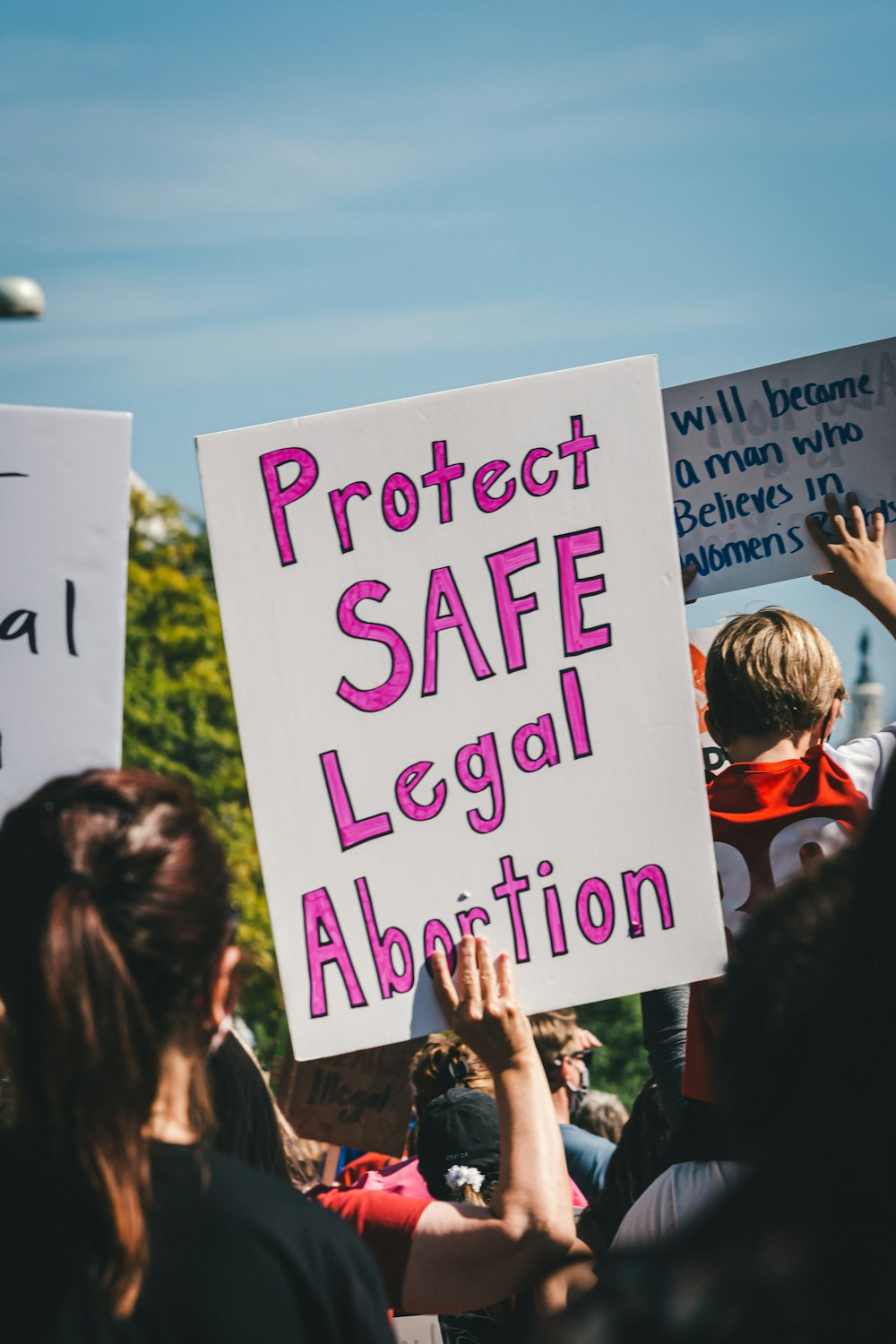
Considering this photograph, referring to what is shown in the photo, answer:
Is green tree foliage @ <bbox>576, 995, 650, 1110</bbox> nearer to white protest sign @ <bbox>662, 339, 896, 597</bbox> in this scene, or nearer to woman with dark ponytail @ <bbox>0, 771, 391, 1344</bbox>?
white protest sign @ <bbox>662, 339, 896, 597</bbox>

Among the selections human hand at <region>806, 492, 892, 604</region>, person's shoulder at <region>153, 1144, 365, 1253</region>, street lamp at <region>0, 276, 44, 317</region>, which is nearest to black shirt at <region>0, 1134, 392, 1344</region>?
person's shoulder at <region>153, 1144, 365, 1253</region>

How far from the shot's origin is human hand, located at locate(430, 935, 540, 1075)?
6.91 feet

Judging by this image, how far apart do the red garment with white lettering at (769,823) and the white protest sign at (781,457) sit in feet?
2.25

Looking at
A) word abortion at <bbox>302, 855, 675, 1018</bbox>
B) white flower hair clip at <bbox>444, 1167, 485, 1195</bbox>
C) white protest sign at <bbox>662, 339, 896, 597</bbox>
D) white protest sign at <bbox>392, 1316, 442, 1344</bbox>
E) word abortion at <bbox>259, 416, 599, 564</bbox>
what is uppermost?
white protest sign at <bbox>662, 339, 896, 597</bbox>

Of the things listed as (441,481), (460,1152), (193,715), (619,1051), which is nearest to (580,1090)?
(460,1152)

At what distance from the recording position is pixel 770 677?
292 cm

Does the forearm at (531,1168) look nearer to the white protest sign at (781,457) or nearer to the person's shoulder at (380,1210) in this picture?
the person's shoulder at (380,1210)

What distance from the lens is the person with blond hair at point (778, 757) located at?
8.80 ft

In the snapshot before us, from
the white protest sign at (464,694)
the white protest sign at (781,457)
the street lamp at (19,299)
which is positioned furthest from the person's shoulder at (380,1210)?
the street lamp at (19,299)

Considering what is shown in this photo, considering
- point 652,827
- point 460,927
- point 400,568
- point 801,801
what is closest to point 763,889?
point 801,801

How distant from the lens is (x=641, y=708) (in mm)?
2510

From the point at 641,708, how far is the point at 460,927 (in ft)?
1.65

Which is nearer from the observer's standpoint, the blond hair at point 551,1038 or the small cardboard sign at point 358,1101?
the blond hair at point 551,1038

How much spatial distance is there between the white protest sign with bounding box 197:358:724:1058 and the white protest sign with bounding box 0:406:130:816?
224mm
